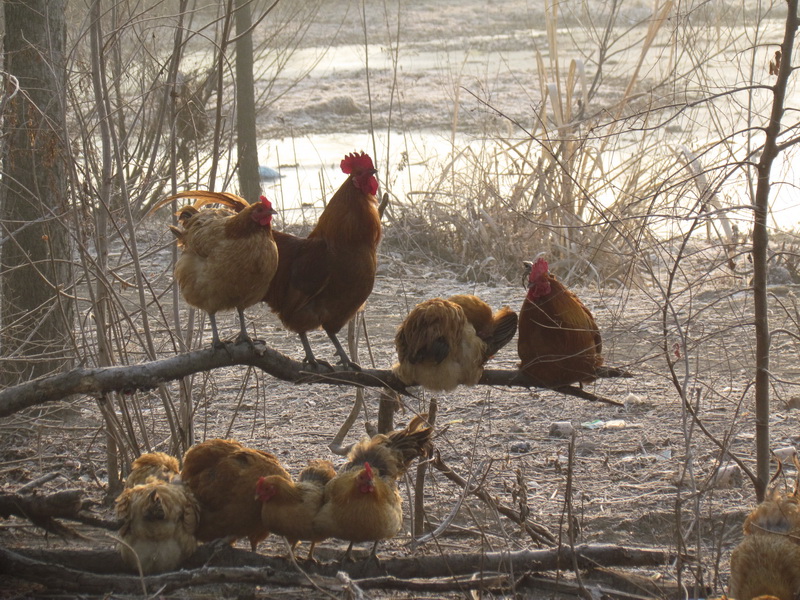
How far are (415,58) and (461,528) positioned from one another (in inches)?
672

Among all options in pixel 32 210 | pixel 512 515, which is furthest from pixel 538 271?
pixel 32 210

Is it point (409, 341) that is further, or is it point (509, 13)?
point (509, 13)

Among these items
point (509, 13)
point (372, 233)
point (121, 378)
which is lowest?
point (121, 378)

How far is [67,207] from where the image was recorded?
445 cm

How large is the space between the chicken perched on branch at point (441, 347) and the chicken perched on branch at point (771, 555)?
1368 mm

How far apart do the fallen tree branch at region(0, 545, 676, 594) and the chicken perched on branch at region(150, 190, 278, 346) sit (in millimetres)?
1009

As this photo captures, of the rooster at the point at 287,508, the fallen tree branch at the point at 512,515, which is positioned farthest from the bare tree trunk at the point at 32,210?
the fallen tree branch at the point at 512,515

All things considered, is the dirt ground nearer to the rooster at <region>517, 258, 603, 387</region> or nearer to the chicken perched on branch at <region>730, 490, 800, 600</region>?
the rooster at <region>517, 258, 603, 387</region>

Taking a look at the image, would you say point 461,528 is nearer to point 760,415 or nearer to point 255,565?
point 255,565

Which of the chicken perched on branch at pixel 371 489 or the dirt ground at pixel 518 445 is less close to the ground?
the chicken perched on branch at pixel 371 489

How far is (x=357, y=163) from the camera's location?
4.06 metres

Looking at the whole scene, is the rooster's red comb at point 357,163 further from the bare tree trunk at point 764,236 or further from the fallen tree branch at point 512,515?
the bare tree trunk at point 764,236

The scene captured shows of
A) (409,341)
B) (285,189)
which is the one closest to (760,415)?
(409,341)

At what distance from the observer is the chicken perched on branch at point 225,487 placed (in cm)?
407
